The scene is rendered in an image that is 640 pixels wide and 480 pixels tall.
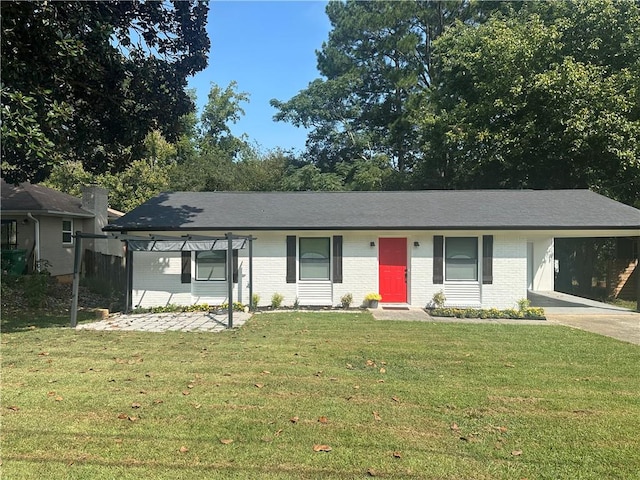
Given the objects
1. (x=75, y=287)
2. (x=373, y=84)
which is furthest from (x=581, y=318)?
(x=373, y=84)

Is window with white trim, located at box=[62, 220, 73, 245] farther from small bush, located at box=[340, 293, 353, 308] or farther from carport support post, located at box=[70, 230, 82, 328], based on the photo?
small bush, located at box=[340, 293, 353, 308]

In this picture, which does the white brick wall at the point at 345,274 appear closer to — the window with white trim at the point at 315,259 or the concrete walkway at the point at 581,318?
the window with white trim at the point at 315,259

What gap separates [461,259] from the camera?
1352 cm

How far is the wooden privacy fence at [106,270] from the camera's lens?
15.5 m

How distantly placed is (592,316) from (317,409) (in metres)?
11.0

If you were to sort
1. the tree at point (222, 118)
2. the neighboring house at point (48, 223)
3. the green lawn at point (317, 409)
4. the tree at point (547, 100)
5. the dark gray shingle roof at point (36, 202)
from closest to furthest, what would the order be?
1. the green lawn at point (317, 409)
2. the dark gray shingle roof at point (36, 202)
3. the neighboring house at point (48, 223)
4. the tree at point (547, 100)
5. the tree at point (222, 118)

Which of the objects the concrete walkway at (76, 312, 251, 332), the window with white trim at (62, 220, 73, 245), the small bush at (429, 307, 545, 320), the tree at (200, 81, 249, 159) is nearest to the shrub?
the small bush at (429, 307, 545, 320)

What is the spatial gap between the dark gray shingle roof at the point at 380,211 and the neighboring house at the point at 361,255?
6cm

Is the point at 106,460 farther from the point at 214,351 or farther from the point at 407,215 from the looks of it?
the point at 407,215

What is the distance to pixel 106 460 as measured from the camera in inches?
142

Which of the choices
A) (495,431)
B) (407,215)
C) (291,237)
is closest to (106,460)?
(495,431)

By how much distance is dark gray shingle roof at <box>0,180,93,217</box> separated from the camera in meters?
17.5

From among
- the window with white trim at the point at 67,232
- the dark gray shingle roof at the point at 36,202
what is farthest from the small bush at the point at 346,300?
the window with white trim at the point at 67,232

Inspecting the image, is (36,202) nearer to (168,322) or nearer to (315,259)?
(168,322)
